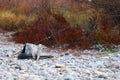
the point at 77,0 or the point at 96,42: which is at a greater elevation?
the point at 77,0

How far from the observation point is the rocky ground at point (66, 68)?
7.27 metres

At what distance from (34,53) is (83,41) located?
8.97ft

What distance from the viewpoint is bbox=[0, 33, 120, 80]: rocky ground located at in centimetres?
727

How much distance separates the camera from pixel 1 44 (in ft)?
43.2

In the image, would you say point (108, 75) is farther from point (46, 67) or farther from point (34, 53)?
point (34, 53)

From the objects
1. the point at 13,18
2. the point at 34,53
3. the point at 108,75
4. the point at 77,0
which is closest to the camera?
the point at 108,75

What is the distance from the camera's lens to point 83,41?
1223 cm

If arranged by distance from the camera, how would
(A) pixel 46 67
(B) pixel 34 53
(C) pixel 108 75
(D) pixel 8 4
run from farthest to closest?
(D) pixel 8 4 → (B) pixel 34 53 → (A) pixel 46 67 → (C) pixel 108 75

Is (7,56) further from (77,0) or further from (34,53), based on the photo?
(77,0)

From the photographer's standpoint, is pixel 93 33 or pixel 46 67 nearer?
pixel 46 67

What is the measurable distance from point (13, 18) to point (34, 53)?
718 centimetres

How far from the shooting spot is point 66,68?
8148 millimetres

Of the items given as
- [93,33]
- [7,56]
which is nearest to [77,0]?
[93,33]

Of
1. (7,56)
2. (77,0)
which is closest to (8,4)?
(77,0)
